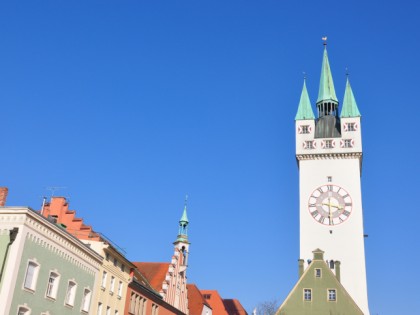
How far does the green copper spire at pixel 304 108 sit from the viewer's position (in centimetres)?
7050

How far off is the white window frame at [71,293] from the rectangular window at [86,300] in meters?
1.61

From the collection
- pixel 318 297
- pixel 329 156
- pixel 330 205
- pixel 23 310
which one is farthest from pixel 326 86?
pixel 23 310

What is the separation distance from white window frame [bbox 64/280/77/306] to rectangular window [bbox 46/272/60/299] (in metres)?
1.54

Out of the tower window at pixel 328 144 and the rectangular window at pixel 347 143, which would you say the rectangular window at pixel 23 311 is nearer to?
the tower window at pixel 328 144

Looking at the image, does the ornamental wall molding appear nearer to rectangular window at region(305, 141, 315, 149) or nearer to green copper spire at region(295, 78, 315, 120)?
rectangular window at region(305, 141, 315, 149)

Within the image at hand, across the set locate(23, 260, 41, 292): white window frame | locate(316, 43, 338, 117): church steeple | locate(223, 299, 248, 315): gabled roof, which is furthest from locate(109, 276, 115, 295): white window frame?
locate(223, 299, 248, 315): gabled roof

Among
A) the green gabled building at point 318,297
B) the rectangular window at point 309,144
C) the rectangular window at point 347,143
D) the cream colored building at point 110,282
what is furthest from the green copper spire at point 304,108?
the cream colored building at point 110,282

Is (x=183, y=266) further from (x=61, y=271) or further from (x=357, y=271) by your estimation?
(x=61, y=271)

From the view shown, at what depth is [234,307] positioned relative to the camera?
83.1m

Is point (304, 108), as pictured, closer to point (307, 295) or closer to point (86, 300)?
point (307, 295)

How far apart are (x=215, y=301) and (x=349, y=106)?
32.5m

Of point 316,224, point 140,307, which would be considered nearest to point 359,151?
point 316,224

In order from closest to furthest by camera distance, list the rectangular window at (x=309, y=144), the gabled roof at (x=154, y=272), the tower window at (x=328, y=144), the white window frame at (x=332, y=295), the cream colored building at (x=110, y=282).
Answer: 1. the cream colored building at (x=110, y=282)
2. the white window frame at (x=332, y=295)
3. the gabled roof at (x=154, y=272)
4. the tower window at (x=328, y=144)
5. the rectangular window at (x=309, y=144)

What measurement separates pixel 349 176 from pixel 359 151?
3.39 m
